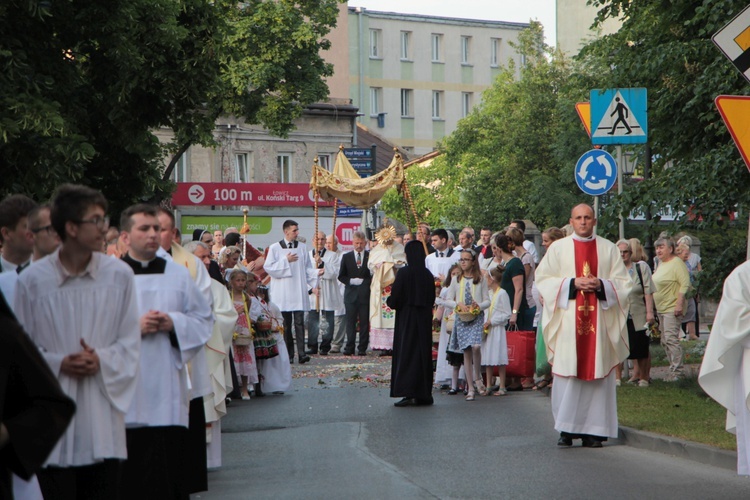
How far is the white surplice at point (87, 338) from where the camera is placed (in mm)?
5586

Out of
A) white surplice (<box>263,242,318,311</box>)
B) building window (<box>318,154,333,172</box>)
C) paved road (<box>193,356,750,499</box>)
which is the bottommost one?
paved road (<box>193,356,750,499</box>)

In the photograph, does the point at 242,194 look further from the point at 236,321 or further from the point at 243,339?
the point at 236,321

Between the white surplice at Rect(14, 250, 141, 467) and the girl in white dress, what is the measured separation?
411 inches

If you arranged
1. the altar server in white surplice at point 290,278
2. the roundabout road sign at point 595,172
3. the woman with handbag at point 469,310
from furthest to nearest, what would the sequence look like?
the altar server in white surplice at point 290,278, the roundabout road sign at point 595,172, the woman with handbag at point 469,310

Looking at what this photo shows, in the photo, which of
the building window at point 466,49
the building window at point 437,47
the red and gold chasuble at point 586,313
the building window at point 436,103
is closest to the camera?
the red and gold chasuble at point 586,313

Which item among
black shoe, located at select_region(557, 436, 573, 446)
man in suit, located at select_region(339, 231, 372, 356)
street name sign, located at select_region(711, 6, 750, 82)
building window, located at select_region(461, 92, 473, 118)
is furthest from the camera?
building window, located at select_region(461, 92, 473, 118)

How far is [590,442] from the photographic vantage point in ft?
38.5

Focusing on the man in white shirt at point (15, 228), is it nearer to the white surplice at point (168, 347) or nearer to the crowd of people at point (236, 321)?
the crowd of people at point (236, 321)

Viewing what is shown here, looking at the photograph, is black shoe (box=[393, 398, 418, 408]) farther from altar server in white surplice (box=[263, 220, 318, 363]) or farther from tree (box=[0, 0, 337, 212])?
altar server in white surplice (box=[263, 220, 318, 363])

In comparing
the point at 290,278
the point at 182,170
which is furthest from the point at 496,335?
the point at 182,170

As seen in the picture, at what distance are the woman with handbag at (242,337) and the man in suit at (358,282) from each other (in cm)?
718

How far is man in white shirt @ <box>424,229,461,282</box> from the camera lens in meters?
21.5

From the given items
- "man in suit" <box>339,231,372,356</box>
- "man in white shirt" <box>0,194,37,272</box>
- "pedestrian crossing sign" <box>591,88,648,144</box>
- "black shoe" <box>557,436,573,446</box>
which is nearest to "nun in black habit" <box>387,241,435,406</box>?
"pedestrian crossing sign" <box>591,88,648,144</box>

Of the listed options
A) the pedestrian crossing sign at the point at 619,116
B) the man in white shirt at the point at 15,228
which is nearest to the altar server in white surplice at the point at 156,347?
the man in white shirt at the point at 15,228
